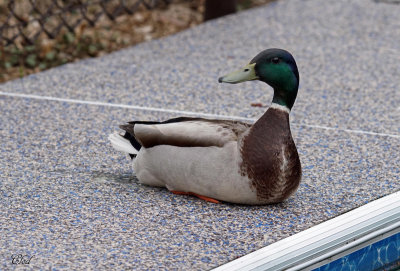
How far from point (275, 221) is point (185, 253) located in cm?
46

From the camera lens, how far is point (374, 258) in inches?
113

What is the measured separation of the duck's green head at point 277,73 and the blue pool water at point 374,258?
2.16ft

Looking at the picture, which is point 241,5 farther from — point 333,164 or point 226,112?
point 333,164

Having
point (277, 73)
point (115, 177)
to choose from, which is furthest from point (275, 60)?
point (115, 177)

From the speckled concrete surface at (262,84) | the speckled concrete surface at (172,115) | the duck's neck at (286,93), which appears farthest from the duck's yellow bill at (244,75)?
the speckled concrete surface at (262,84)

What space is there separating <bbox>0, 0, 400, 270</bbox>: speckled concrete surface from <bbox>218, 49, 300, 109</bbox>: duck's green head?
49cm

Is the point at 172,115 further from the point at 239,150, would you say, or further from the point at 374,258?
the point at 374,258

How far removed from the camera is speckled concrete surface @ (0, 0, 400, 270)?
2.82m

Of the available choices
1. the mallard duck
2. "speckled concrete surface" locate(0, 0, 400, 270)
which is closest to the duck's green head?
the mallard duck

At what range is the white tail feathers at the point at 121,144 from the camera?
327 centimetres

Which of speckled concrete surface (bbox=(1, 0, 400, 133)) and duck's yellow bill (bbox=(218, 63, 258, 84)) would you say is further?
speckled concrete surface (bbox=(1, 0, 400, 133))

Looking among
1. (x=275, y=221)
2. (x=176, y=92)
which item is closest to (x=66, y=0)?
(x=176, y=92)

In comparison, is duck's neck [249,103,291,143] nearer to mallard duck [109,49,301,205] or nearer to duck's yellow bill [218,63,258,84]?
mallard duck [109,49,301,205]

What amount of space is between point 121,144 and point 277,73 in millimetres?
774
